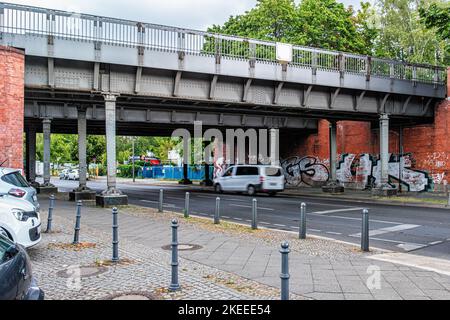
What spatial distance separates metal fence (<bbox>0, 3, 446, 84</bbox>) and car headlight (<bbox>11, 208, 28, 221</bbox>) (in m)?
11.4

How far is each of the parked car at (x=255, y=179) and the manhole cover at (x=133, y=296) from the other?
68.3ft

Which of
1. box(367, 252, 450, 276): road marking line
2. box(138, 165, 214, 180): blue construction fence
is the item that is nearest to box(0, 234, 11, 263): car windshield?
box(367, 252, 450, 276): road marking line

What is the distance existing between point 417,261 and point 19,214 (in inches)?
277

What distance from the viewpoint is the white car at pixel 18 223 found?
7121 millimetres

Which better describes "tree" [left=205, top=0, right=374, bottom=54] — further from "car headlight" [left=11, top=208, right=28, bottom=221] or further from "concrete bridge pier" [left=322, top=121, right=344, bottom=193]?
"car headlight" [left=11, top=208, right=28, bottom=221]

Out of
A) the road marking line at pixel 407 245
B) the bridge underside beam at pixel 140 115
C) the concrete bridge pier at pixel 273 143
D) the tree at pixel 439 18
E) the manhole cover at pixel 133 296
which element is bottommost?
the road marking line at pixel 407 245

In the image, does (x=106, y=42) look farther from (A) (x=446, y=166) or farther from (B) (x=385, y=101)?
(A) (x=446, y=166)

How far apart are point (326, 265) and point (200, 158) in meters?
54.8

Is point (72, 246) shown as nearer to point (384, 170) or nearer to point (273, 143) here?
point (384, 170)

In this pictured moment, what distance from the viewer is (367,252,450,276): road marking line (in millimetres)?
7321

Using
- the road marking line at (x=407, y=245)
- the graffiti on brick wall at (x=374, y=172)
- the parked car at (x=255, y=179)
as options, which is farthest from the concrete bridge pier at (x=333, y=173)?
the road marking line at (x=407, y=245)

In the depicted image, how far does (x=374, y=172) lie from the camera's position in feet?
103

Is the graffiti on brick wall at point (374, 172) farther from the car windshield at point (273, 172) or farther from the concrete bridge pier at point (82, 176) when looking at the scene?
the concrete bridge pier at point (82, 176)

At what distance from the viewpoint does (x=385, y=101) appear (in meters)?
26.0
